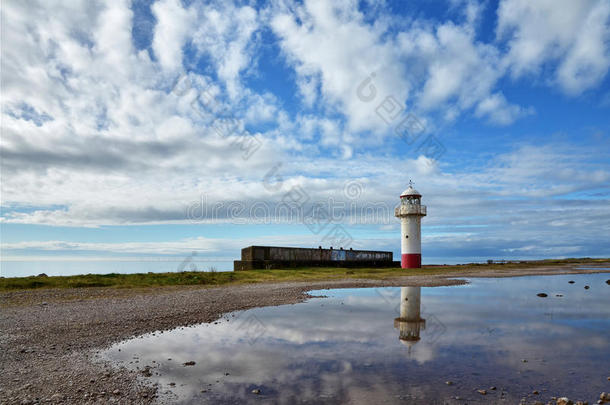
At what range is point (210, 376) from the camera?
790 cm

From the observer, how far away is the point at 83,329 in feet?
39.3

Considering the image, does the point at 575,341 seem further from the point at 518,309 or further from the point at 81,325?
the point at 81,325

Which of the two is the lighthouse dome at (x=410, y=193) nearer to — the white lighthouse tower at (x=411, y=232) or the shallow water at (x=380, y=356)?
the white lighthouse tower at (x=411, y=232)

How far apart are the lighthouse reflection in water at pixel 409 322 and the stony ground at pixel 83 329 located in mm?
5880

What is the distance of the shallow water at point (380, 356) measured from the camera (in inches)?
275

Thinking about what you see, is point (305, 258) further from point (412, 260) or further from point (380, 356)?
point (380, 356)

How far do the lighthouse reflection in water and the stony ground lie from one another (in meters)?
5.88

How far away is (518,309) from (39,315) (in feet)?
65.3

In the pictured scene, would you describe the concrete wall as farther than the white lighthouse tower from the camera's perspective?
No

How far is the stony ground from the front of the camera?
694cm

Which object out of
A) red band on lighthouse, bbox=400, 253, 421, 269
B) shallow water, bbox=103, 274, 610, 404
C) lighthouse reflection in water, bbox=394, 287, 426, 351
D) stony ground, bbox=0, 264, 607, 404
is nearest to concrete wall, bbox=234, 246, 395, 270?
red band on lighthouse, bbox=400, 253, 421, 269

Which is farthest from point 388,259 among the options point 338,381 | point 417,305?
point 338,381

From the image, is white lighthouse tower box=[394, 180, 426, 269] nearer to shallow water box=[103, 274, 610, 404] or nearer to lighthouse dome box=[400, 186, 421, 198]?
lighthouse dome box=[400, 186, 421, 198]

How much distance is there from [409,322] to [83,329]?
10.8 metres
